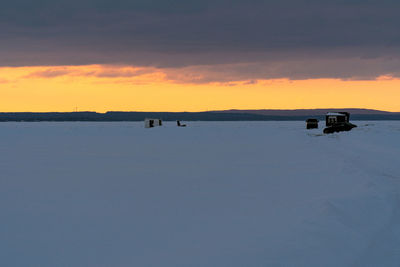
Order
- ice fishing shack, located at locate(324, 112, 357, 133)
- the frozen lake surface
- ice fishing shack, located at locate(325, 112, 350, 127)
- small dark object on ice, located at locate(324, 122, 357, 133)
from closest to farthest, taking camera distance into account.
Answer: the frozen lake surface
small dark object on ice, located at locate(324, 122, 357, 133)
ice fishing shack, located at locate(324, 112, 357, 133)
ice fishing shack, located at locate(325, 112, 350, 127)

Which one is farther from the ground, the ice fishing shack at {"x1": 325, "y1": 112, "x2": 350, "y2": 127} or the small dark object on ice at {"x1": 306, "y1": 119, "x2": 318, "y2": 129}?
the ice fishing shack at {"x1": 325, "y1": 112, "x2": 350, "y2": 127}

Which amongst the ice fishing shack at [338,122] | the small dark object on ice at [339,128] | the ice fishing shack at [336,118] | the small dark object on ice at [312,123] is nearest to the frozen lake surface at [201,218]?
the small dark object on ice at [339,128]

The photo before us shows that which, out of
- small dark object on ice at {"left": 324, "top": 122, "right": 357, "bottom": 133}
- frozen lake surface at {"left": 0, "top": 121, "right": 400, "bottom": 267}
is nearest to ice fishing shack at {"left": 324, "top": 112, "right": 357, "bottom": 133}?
small dark object on ice at {"left": 324, "top": 122, "right": 357, "bottom": 133}

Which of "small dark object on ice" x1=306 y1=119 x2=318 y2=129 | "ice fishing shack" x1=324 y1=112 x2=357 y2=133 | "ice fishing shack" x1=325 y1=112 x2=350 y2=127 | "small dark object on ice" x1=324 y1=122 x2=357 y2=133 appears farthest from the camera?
"small dark object on ice" x1=306 y1=119 x2=318 y2=129

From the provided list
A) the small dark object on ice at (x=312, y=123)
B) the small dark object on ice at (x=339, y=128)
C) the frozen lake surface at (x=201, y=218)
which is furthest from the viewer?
the small dark object on ice at (x=312, y=123)

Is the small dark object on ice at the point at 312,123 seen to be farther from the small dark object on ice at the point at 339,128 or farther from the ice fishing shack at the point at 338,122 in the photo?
the small dark object on ice at the point at 339,128

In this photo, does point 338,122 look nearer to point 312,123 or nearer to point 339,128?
point 339,128

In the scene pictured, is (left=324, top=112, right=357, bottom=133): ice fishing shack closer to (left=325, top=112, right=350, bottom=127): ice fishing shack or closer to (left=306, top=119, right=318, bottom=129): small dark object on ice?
(left=325, top=112, right=350, bottom=127): ice fishing shack

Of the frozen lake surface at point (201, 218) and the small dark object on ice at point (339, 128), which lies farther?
the small dark object on ice at point (339, 128)

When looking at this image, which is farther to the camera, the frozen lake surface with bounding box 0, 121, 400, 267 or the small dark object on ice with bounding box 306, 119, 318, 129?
the small dark object on ice with bounding box 306, 119, 318, 129

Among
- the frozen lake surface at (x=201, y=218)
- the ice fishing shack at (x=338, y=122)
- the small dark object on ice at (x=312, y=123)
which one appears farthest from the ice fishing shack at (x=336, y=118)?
the frozen lake surface at (x=201, y=218)

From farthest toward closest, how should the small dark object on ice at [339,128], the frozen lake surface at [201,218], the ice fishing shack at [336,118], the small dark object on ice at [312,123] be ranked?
the small dark object on ice at [312,123] < the ice fishing shack at [336,118] < the small dark object on ice at [339,128] < the frozen lake surface at [201,218]

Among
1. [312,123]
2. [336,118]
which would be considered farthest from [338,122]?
[312,123]

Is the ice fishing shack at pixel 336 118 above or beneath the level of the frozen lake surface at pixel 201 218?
above
